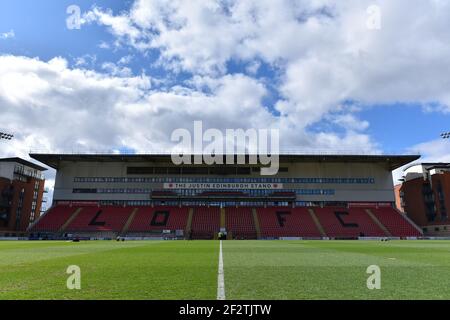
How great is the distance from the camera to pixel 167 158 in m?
61.7

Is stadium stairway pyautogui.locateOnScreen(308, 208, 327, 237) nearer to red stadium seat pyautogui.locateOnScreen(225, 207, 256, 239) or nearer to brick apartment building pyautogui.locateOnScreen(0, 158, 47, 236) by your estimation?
red stadium seat pyautogui.locateOnScreen(225, 207, 256, 239)

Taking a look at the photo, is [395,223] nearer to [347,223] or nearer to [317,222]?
[347,223]

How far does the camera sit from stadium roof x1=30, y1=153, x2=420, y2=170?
59312 millimetres

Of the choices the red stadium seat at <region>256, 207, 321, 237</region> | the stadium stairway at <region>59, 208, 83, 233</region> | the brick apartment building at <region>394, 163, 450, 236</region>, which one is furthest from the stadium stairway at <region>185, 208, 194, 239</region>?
the brick apartment building at <region>394, 163, 450, 236</region>

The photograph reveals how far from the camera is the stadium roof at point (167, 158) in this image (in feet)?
195

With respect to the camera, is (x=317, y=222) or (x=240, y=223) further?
(x=240, y=223)

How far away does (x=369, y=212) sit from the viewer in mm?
58938

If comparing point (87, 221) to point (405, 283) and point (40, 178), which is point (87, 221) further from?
point (405, 283)

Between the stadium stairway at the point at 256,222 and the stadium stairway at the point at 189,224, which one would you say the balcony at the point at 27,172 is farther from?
the stadium stairway at the point at 256,222

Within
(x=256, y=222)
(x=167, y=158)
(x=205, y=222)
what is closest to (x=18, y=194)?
(x=167, y=158)

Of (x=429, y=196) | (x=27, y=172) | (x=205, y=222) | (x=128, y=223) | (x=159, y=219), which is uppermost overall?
(x=27, y=172)
